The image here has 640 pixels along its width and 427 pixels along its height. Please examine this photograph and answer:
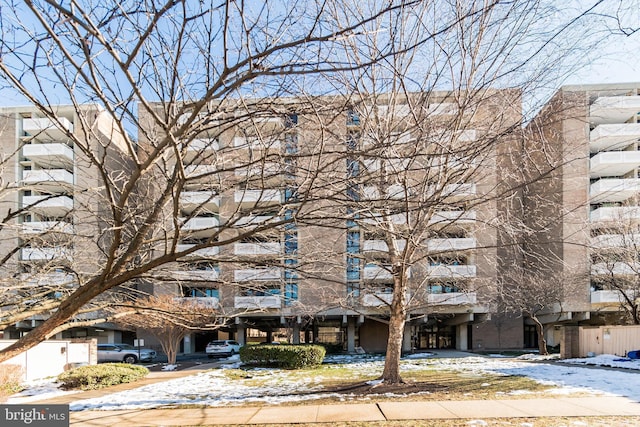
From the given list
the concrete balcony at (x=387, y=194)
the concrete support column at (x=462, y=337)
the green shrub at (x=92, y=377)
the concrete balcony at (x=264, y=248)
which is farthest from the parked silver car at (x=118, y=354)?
the concrete support column at (x=462, y=337)

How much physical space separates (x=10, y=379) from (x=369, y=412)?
40.2 ft

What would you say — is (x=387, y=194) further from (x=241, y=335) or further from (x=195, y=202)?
(x=241, y=335)

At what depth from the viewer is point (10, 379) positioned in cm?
1371

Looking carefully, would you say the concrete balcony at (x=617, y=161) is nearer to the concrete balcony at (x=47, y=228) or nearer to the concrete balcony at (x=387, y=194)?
the concrete balcony at (x=387, y=194)

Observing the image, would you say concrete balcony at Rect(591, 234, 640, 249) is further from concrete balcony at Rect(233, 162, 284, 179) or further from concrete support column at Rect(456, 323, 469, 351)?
concrete balcony at Rect(233, 162, 284, 179)

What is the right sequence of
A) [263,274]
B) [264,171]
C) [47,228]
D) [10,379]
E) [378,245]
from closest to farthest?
1. [264,171]
2. [47,228]
3. [263,274]
4. [10,379]
5. [378,245]

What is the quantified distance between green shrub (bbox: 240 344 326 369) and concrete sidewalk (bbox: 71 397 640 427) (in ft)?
36.5

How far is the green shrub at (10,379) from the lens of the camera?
12.6 m

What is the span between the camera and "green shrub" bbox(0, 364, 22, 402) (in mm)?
12617

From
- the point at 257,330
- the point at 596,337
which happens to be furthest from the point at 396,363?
the point at 257,330

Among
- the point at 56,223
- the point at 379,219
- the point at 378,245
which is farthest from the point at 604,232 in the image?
the point at 56,223

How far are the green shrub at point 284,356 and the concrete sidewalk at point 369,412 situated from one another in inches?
438

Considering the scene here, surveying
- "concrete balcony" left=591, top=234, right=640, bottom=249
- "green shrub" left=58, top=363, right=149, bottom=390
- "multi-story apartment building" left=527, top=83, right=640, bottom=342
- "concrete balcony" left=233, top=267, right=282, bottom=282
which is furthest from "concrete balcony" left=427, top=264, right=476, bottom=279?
"green shrub" left=58, top=363, right=149, bottom=390

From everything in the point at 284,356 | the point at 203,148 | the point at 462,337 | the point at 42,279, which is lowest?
the point at 462,337
